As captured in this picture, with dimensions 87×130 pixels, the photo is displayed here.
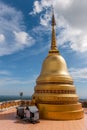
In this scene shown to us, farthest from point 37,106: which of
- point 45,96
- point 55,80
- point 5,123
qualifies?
point 5,123

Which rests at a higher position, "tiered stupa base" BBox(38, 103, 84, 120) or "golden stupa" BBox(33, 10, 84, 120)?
"golden stupa" BBox(33, 10, 84, 120)

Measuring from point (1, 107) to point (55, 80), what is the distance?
8526 mm

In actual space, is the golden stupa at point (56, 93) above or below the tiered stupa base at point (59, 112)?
above

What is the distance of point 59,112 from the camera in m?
25.1

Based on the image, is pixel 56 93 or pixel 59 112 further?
pixel 56 93

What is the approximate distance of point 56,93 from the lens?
26.5m

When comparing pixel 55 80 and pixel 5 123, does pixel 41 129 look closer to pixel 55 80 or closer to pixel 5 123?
pixel 5 123

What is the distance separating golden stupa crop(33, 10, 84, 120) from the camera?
25281mm

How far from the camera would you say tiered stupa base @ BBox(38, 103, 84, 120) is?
81.9ft

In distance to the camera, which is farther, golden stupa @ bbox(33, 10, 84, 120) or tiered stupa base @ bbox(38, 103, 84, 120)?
golden stupa @ bbox(33, 10, 84, 120)

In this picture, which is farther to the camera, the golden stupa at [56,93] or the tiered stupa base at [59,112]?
the golden stupa at [56,93]

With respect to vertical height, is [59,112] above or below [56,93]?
below

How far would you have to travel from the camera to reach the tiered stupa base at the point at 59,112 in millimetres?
24953

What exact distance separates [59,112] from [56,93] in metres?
2.24
